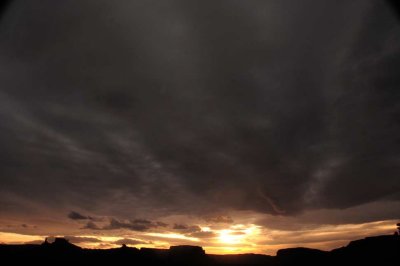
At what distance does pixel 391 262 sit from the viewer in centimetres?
5544

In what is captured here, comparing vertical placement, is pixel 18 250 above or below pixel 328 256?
below

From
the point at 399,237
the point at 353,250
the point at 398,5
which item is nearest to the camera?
the point at 398,5

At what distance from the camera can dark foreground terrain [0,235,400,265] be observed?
1902 inches

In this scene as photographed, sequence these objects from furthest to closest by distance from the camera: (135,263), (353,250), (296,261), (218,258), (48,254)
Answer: (218,258)
(296,261)
(353,250)
(135,263)
(48,254)

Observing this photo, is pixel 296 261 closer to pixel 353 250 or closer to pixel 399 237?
pixel 353 250

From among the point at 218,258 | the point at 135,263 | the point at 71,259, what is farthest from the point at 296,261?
the point at 71,259

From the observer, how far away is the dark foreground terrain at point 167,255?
48312mm

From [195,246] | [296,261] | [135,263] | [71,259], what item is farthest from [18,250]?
[296,261]

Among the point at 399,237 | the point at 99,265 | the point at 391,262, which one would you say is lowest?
the point at 99,265

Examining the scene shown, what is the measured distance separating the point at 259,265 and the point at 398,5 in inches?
3348

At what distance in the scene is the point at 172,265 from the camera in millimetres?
59875

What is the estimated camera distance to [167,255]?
83062 mm

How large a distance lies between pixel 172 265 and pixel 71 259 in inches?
796

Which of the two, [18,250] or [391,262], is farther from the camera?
[391,262]
